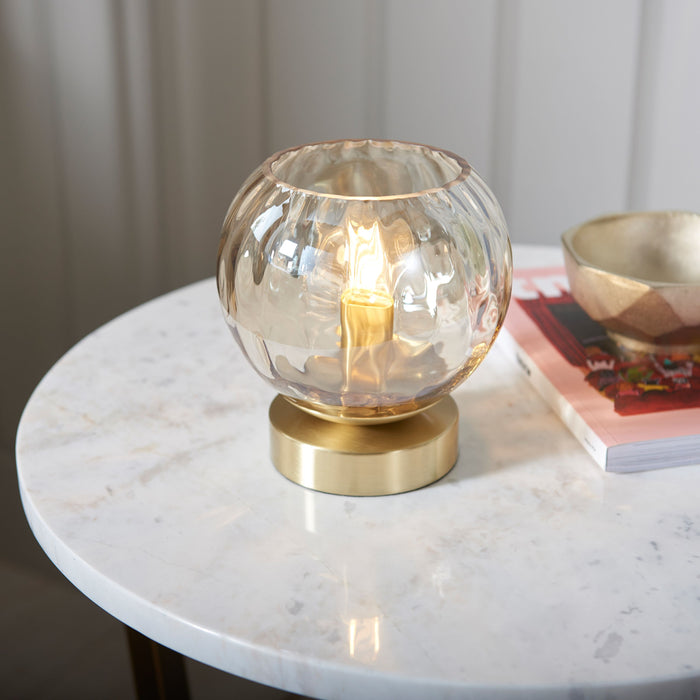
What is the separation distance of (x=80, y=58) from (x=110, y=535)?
0.89 m

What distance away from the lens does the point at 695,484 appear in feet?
1.74

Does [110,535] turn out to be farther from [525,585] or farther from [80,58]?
[80,58]

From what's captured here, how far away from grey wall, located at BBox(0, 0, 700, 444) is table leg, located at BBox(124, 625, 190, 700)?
69 centimetres

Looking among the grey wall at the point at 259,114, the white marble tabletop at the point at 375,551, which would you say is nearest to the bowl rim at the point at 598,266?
the white marble tabletop at the point at 375,551

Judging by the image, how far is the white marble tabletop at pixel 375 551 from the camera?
0.40 metres

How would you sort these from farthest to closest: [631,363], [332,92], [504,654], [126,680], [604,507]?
1. [332,92]
2. [126,680]
3. [631,363]
4. [604,507]
5. [504,654]

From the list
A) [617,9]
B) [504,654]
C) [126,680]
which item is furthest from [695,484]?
[617,9]

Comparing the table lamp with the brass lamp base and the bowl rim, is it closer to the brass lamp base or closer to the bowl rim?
the brass lamp base

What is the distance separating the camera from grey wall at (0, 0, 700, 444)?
120cm

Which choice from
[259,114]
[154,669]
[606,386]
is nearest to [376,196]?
[606,386]

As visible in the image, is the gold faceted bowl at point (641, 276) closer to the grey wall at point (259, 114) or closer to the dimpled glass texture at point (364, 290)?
the dimpled glass texture at point (364, 290)

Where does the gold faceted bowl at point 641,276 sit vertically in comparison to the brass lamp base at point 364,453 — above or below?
above

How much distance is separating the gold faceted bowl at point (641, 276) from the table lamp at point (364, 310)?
0.12m

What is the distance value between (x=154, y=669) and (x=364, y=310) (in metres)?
0.40
